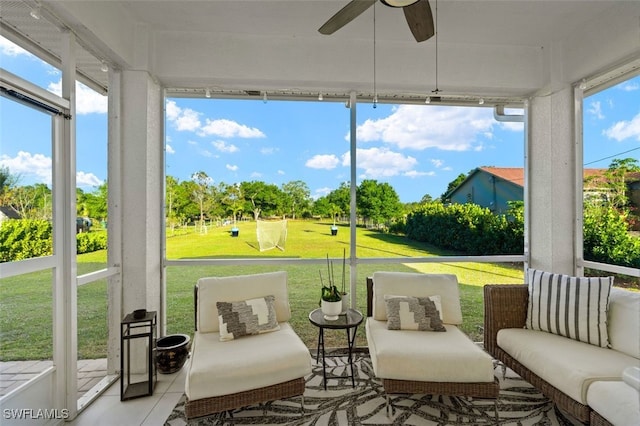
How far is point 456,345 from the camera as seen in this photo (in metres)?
2.16

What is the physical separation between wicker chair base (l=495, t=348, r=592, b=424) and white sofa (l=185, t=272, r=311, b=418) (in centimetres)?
A: 161

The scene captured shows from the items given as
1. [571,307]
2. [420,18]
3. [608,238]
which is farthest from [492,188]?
[420,18]

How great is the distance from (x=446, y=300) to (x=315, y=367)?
1.35 m

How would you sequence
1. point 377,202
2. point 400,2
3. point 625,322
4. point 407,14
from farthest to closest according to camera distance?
1. point 377,202
2. point 625,322
3. point 407,14
4. point 400,2

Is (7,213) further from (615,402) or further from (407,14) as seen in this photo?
(615,402)

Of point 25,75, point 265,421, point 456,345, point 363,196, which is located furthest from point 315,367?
point 25,75

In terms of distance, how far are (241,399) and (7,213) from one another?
1.82 meters

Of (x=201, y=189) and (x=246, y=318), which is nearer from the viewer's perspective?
(x=246, y=318)

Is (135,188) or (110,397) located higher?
(135,188)

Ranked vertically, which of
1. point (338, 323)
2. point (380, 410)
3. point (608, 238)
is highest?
point (608, 238)

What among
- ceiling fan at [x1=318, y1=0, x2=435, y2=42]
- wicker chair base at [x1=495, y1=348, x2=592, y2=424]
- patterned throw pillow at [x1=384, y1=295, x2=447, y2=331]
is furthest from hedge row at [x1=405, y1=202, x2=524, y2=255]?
ceiling fan at [x1=318, y1=0, x2=435, y2=42]

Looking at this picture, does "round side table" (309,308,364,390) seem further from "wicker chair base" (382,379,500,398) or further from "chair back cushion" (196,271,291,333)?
"wicker chair base" (382,379,500,398)

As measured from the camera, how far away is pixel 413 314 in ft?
8.18

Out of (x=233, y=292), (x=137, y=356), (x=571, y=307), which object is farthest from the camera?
(x=137, y=356)
